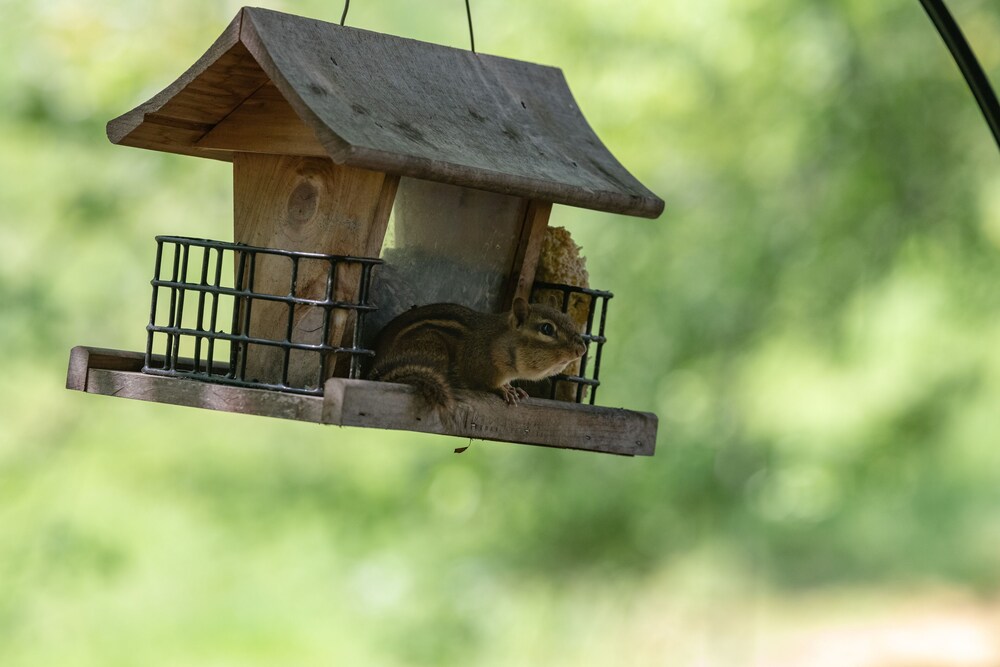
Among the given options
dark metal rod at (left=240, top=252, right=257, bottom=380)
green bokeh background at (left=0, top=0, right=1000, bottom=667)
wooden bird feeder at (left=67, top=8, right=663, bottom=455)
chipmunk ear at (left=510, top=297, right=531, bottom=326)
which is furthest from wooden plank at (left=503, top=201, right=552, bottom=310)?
green bokeh background at (left=0, top=0, right=1000, bottom=667)

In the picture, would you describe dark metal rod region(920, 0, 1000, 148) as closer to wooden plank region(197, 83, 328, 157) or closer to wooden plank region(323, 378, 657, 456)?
wooden plank region(323, 378, 657, 456)

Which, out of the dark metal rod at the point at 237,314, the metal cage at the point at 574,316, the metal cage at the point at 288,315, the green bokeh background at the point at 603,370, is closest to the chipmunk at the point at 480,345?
the metal cage at the point at 288,315

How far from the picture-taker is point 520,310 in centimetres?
320

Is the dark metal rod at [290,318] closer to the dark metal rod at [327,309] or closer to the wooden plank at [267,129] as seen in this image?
the dark metal rod at [327,309]

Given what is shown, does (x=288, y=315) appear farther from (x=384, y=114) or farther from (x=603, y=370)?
(x=603, y=370)

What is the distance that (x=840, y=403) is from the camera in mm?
9461

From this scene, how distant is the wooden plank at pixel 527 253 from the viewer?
339 cm

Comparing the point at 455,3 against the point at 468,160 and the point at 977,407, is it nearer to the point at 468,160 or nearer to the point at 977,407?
the point at 977,407

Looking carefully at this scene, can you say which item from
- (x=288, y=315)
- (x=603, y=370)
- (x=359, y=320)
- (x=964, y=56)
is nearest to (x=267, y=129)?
(x=288, y=315)

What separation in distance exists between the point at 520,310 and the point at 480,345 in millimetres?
141

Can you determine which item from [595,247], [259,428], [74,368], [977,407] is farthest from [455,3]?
[74,368]

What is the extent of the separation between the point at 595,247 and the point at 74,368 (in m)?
6.31

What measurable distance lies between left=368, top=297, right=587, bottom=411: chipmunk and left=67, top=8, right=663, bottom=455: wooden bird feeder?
0.30ft

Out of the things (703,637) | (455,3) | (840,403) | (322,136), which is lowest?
(703,637)
